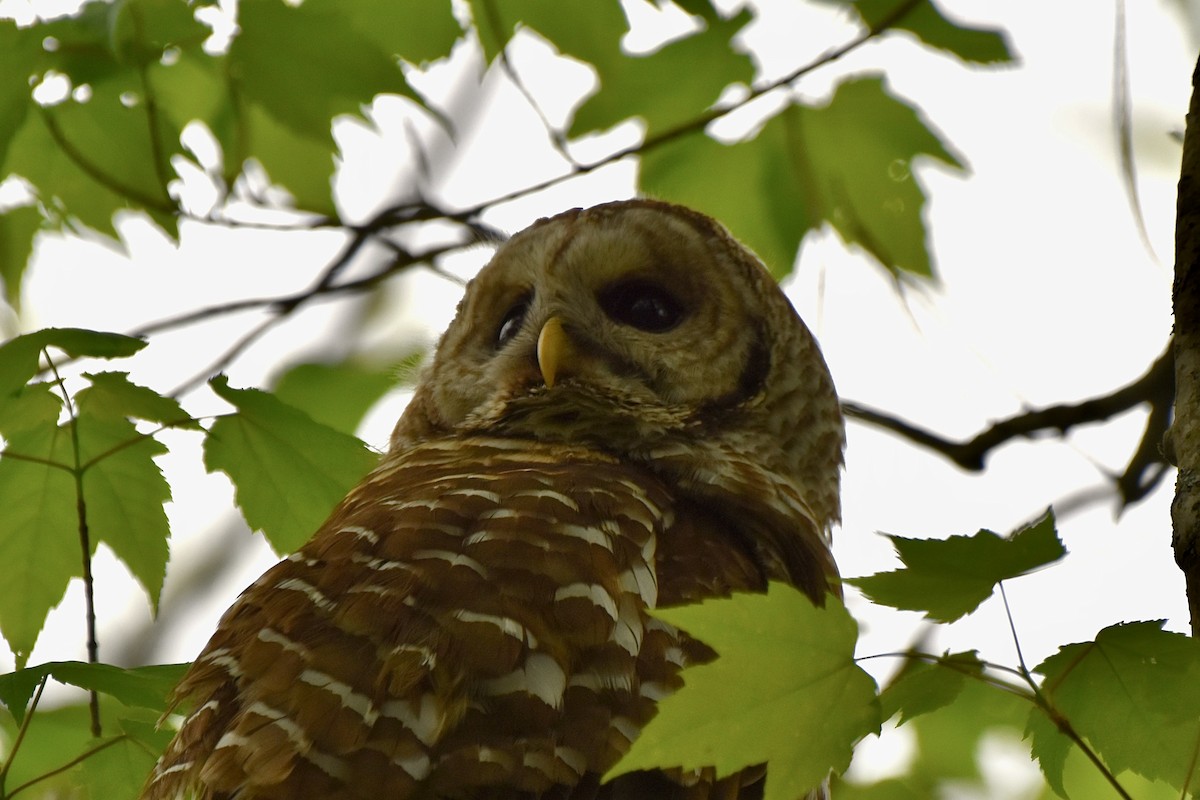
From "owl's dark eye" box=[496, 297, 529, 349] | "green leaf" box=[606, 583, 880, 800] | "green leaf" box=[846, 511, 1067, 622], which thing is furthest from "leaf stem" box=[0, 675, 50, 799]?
"owl's dark eye" box=[496, 297, 529, 349]

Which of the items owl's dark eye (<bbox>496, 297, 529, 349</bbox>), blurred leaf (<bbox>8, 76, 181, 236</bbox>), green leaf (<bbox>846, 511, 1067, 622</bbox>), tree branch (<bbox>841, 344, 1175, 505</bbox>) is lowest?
tree branch (<bbox>841, 344, 1175, 505</bbox>)

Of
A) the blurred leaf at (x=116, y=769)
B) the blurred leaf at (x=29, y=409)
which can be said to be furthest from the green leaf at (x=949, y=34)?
the blurred leaf at (x=116, y=769)

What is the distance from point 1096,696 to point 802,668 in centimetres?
44

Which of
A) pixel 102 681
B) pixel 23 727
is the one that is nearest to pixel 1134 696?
pixel 102 681

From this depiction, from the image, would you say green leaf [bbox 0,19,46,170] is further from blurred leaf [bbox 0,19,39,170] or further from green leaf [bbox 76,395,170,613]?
green leaf [bbox 76,395,170,613]

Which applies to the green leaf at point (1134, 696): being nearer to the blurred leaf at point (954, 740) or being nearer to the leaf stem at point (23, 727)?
the leaf stem at point (23, 727)

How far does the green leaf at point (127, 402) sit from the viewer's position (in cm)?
258

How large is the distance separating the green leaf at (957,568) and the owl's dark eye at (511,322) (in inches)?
83.6

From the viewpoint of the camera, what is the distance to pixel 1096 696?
1729mm

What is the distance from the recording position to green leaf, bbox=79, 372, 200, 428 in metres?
2.58

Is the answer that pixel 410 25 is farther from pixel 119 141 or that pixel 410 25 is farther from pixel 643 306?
pixel 643 306

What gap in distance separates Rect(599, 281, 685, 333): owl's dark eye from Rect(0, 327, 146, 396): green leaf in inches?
60.5

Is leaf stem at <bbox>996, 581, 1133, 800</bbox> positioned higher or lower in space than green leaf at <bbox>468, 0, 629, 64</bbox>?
lower

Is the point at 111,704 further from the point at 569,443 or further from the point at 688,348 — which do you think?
the point at 688,348
